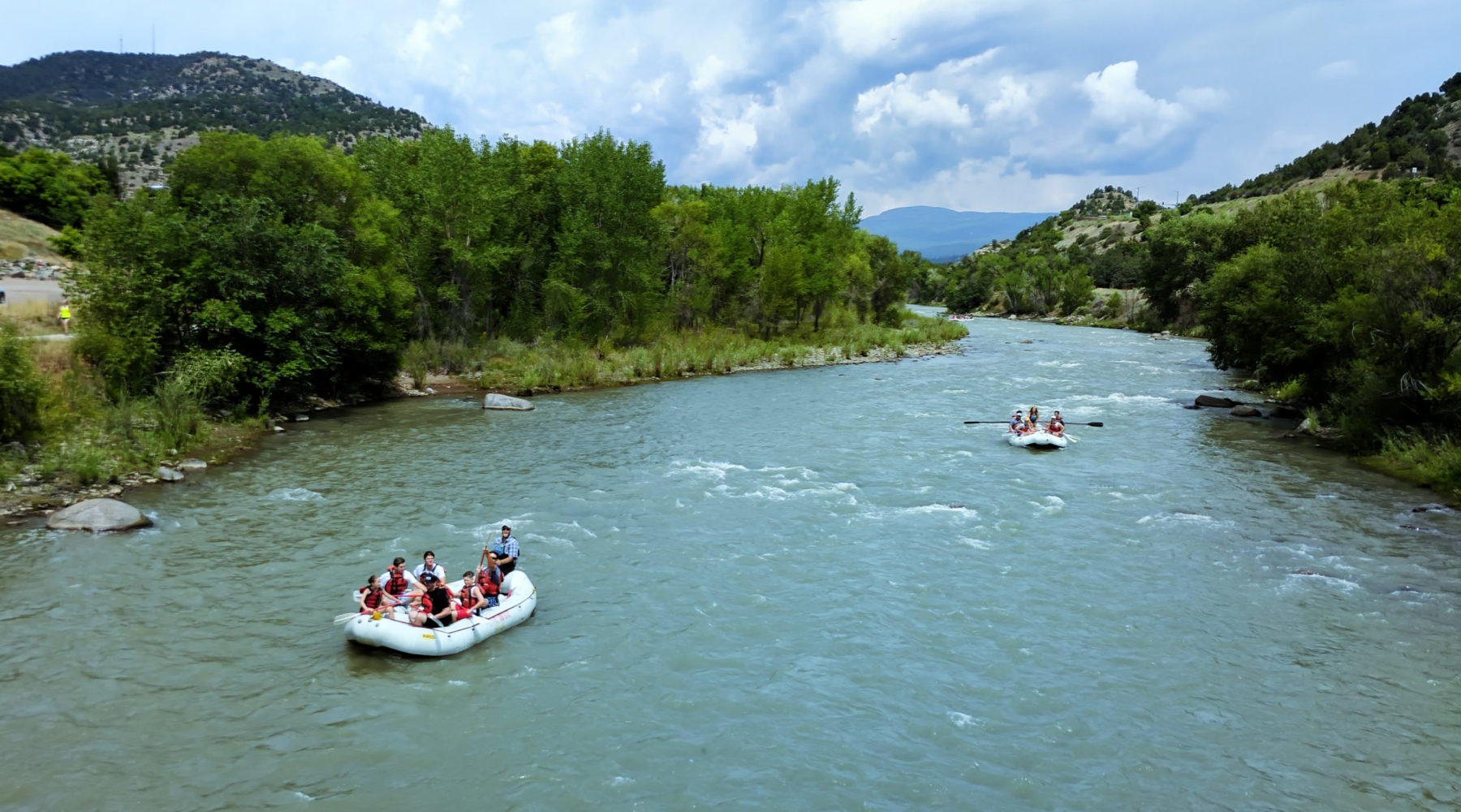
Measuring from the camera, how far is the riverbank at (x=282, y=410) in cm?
2128

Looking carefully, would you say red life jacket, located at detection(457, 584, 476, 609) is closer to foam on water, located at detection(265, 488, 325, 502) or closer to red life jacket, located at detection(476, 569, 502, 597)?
red life jacket, located at detection(476, 569, 502, 597)

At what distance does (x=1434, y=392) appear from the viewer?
2300 cm

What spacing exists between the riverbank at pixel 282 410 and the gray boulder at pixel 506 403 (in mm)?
4241

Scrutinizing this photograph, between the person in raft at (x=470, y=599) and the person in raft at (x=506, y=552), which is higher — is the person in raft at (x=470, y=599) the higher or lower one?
the lower one

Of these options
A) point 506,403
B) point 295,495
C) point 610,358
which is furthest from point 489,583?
point 610,358

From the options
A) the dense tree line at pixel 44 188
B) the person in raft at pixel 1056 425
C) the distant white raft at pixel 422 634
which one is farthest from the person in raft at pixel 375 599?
the dense tree line at pixel 44 188

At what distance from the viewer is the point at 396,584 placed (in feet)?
47.1

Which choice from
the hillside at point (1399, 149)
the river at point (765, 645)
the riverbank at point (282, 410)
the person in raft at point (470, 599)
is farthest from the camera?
the hillside at point (1399, 149)

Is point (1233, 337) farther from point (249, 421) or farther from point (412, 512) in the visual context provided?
point (249, 421)

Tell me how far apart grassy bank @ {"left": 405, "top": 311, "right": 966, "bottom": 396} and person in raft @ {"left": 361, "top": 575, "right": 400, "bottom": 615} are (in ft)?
90.7

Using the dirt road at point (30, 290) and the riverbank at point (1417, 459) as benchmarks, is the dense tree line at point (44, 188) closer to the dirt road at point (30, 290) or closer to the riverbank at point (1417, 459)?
the dirt road at point (30, 290)

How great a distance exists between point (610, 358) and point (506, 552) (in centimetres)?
3398

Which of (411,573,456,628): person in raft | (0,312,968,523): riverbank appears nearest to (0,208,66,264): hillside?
(0,312,968,523): riverbank

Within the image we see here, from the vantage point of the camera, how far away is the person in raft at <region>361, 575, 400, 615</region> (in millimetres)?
13688
